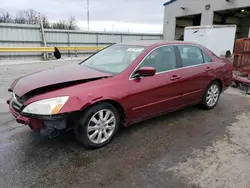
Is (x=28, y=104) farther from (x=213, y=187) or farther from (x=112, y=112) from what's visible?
(x=213, y=187)

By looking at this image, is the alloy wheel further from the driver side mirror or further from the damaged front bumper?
the driver side mirror

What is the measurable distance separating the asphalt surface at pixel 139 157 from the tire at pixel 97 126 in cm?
13

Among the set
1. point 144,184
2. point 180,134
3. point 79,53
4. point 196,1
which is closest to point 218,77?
point 180,134

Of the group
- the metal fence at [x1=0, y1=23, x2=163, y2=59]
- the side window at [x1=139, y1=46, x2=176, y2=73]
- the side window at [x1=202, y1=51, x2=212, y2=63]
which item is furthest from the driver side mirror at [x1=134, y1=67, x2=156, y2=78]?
the metal fence at [x1=0, y1=23, x2=163, y2=59]

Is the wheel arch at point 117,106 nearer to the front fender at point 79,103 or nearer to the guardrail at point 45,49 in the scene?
the front fender at point 79,103

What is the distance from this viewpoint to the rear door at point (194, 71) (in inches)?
164

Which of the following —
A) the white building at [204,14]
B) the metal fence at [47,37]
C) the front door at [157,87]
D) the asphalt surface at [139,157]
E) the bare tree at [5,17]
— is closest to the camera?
the asphalt surface at [139,157]

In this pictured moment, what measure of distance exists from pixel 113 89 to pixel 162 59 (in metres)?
1.25

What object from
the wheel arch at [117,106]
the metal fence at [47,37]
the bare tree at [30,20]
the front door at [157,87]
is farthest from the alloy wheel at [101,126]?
the bare tree at [30,20]

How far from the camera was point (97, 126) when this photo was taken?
122 inches

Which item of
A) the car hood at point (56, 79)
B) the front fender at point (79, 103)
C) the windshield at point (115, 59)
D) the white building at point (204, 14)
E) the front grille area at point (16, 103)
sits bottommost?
the front grille area at point (16, 103)

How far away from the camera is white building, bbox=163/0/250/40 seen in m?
17.2

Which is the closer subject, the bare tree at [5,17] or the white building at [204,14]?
the white building at [204,14]

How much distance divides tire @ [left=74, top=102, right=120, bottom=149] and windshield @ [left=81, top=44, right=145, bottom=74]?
658mm
